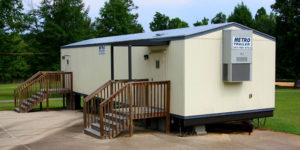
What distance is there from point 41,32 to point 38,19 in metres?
1.76

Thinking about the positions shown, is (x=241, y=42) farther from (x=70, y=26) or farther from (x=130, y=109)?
(x=70, y=26)

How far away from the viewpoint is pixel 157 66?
36.6ft

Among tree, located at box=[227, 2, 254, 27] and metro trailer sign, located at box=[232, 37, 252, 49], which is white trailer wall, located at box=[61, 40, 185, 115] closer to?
metro trailer sign, located at box=[232, 37, 252, 49]

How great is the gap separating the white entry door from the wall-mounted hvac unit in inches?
72.3

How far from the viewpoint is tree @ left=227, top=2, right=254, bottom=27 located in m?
41.7

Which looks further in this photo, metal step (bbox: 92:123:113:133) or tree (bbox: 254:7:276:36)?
tree (bbox: 254:7:276:36)

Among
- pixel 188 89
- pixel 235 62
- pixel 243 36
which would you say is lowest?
pixel 188 89

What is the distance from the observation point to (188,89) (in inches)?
384

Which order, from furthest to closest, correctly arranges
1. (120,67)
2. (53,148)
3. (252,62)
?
(120,67), (252,62), (53,148)

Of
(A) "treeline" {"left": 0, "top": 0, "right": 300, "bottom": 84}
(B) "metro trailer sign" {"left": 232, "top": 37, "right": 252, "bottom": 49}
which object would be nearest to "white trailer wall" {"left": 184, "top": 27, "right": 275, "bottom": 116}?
(B) "metro trailer sign" {"left": 232, "top": 37, "right": 252, "bottom": 49}

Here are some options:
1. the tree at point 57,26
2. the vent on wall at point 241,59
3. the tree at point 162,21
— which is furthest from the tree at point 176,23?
the vent on wall at point 241,59

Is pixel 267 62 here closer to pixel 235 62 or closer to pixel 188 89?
pixel 235 62

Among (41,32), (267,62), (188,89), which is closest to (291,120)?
(267,62)

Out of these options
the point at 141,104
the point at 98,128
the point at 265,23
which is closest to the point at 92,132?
the point at 98,128
